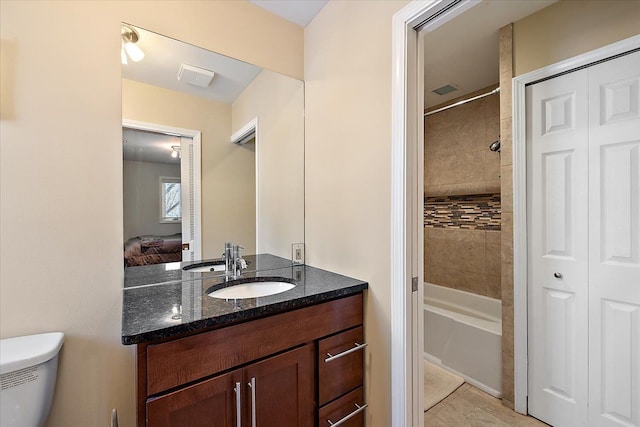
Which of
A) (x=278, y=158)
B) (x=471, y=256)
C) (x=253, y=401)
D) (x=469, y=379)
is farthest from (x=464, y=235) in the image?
(x=253, y=401)

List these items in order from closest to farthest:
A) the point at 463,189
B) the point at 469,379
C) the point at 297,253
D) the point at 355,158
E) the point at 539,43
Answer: the point at 355,158
the point at 539,43
the point at 297,253
the point at 469,379
the point at 463,189

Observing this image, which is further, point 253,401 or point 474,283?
point 474,283

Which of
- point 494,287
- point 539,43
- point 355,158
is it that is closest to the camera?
point 355,158

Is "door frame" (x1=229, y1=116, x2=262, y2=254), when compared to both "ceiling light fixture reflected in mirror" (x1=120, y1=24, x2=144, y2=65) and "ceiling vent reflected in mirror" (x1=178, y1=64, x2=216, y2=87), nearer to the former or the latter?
"ceiling vent reflected in mirror" (x1=178, y1=64, x2=216, y2=87)

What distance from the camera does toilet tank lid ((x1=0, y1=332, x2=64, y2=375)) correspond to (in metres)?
0.78

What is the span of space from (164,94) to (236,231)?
797 mm

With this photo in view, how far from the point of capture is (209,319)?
89 cm

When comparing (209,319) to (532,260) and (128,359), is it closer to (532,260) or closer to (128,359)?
(128,359)

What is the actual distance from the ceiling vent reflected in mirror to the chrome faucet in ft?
2.93

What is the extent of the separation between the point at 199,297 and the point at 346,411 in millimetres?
843

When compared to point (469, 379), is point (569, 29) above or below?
above

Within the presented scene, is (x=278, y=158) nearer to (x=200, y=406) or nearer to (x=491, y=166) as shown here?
(x=200, y=406)

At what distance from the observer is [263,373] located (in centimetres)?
99

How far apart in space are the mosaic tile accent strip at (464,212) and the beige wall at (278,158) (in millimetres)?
1878
